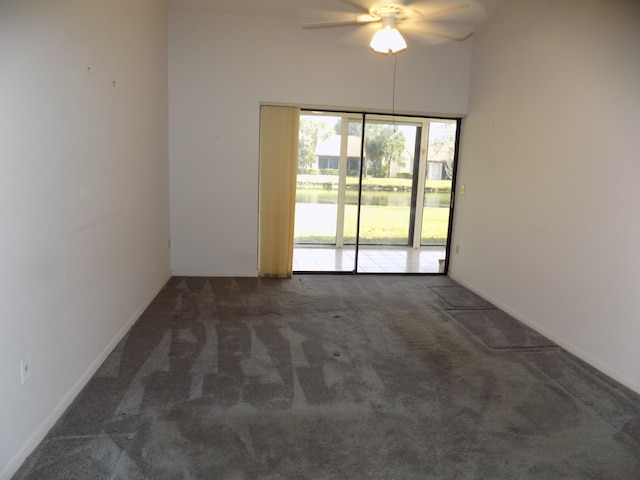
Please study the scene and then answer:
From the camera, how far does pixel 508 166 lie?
432cm

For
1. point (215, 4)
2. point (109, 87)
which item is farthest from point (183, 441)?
point (215, 4)

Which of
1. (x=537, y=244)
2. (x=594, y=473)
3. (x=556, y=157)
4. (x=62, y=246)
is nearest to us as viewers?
(x=594, y=473)

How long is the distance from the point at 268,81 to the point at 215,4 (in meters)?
0.93

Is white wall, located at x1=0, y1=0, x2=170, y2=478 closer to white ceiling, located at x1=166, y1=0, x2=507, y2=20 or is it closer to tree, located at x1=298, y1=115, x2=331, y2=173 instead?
white ceiling, located at x1=166, y1=0, x2=507, y2=20

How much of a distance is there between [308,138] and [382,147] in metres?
1.12

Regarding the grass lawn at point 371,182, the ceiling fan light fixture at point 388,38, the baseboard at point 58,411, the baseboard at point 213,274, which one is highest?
the ceiling fan light fixture at point 388,38

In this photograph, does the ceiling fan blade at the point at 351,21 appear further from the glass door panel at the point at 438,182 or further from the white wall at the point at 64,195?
the glass door panel at the point at 438,182

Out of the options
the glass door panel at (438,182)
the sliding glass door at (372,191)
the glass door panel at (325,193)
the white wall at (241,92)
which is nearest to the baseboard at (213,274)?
the white wall at (241,92)

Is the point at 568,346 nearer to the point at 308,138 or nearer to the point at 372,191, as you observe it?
the point at 372,191

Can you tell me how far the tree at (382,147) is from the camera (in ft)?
18.9

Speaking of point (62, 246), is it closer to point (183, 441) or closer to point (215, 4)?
point (183, 441)

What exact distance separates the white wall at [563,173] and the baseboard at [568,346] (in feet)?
0.04

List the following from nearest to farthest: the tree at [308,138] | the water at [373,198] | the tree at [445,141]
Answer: the tree at [308,138] → the tree at [445,141] → the water at [373,198]

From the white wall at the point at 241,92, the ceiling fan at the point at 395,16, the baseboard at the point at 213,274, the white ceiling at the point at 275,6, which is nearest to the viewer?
the ceiling fan at the point at 395,16
